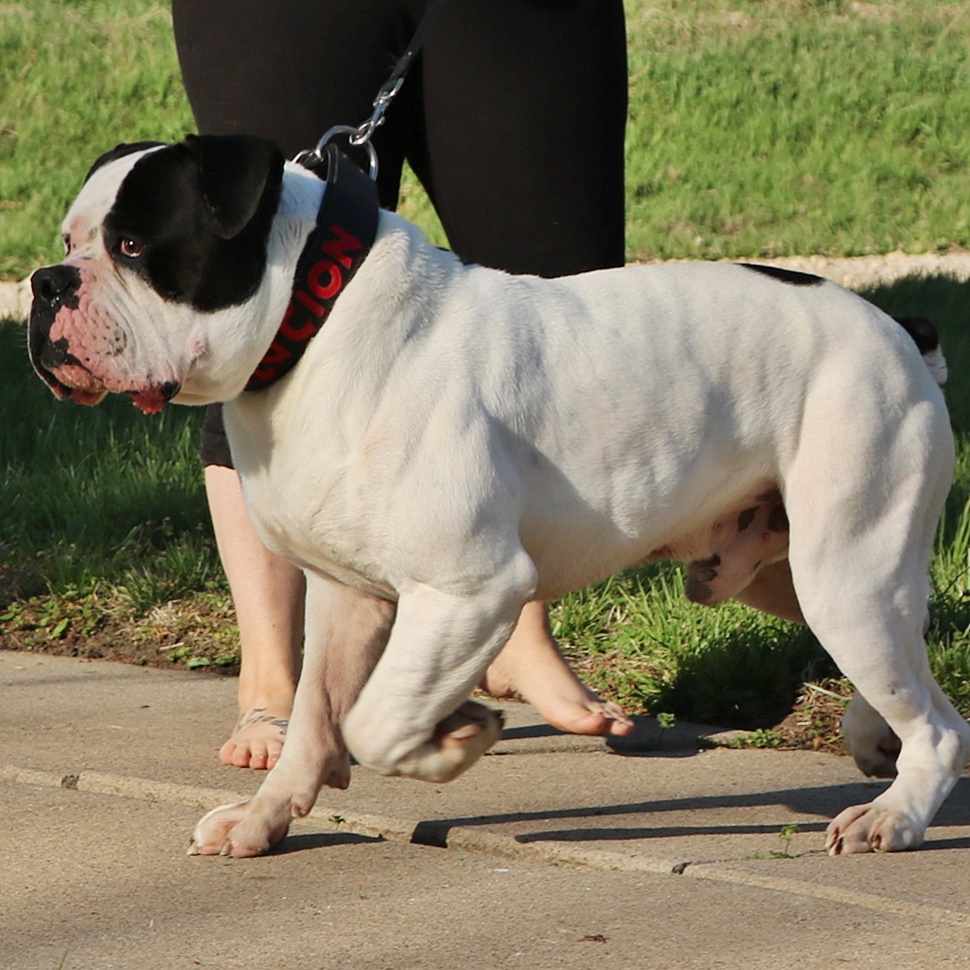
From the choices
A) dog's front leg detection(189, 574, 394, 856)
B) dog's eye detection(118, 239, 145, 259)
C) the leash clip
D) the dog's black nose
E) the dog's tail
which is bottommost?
dog's front leg detection(189, 574, 394, 856)

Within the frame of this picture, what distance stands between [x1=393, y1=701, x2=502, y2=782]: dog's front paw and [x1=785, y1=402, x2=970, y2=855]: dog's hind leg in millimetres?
660

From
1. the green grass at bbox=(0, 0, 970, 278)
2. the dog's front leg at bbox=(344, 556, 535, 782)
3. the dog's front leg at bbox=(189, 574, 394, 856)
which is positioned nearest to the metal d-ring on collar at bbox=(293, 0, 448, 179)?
the dog's front leg at bbox=(189, 574, 394, 856)

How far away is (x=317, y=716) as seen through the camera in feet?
9.61

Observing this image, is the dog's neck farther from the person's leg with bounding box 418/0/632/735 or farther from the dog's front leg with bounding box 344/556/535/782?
the person's leg with bounding box 418/0/632/735

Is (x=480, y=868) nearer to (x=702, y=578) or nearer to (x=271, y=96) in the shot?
(x=702, y=578)

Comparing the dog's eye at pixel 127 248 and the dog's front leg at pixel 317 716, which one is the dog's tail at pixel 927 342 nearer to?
the dog's front leg at pixel 317 716

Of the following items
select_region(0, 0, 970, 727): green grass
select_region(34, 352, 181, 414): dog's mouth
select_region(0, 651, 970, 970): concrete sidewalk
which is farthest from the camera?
select_region(0, 0, 970, 727): green grass

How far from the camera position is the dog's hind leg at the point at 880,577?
115 inches

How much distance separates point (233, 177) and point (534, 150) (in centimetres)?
109

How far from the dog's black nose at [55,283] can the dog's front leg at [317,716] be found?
26.8 inches

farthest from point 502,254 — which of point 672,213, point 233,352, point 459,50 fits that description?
point 672,213

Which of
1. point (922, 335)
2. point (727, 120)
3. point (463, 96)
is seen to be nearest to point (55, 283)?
point (463, 96)

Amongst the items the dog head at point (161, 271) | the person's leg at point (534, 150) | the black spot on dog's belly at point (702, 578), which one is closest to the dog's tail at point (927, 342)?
the black spot on dog's belly at point (702, 578)

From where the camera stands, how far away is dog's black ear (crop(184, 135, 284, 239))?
259cm
